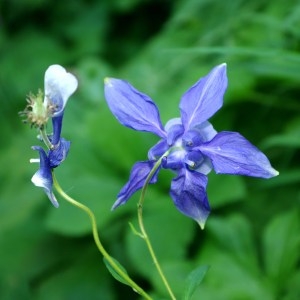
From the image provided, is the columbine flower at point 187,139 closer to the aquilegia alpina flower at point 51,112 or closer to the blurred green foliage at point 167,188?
the aquilegia alpina flower at point 51,112

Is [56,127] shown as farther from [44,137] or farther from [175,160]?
[175,160]

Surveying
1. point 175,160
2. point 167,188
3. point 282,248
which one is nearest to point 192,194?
point 175,160

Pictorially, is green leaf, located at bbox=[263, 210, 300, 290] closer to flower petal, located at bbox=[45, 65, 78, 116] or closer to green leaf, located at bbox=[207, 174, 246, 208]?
green leaf, located at bbox=[207, 174, 246, 208]

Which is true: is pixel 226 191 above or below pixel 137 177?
below

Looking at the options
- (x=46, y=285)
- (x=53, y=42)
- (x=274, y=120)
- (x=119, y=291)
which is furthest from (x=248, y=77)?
(x=53, y=42)

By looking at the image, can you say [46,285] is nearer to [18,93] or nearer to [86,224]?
[86,224]

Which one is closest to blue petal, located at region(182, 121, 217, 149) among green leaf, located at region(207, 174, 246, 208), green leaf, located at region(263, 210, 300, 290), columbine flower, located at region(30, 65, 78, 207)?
columbine flower, located at region(30, 65, 78, 207)
